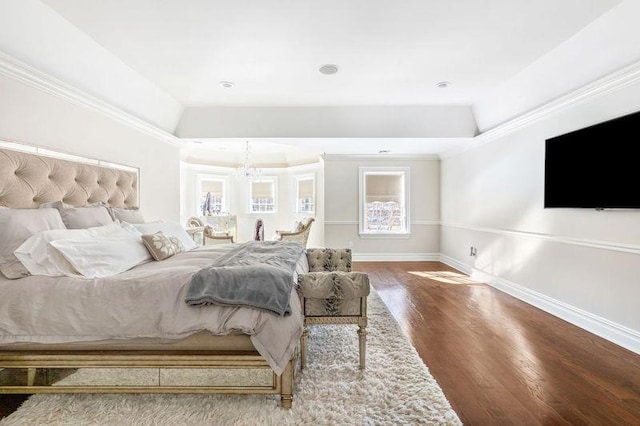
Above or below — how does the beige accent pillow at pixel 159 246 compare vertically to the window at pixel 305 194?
below

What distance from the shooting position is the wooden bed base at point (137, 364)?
1.71 m

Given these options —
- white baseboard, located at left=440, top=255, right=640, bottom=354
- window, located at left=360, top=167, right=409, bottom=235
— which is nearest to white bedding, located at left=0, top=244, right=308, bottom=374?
white baseboard, located at left=440, top=255, right=640, bottom=354

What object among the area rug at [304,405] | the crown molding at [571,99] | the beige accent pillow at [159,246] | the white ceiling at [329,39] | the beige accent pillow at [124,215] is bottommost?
the area rug at [304,405]

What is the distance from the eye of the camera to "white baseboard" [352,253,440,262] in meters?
6.29

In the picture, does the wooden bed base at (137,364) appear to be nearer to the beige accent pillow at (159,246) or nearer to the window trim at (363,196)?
the beige accent pillow at (159,246)

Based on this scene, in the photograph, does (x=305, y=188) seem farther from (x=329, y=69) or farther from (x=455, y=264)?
(x=329, y=69)

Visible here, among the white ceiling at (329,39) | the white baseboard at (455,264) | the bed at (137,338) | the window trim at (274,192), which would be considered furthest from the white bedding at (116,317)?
the window trim at (274,192)

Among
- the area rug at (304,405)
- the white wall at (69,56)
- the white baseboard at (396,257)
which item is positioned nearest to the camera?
the area rug at (304,405)

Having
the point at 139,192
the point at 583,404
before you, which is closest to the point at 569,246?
the point at 583,404

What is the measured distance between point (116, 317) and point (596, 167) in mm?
3888

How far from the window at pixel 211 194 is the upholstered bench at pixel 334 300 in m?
6.02

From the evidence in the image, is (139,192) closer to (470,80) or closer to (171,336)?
(171,336)

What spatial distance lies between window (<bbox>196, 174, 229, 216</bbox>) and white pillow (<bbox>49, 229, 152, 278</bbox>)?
528 cm

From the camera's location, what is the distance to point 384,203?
6.42m
